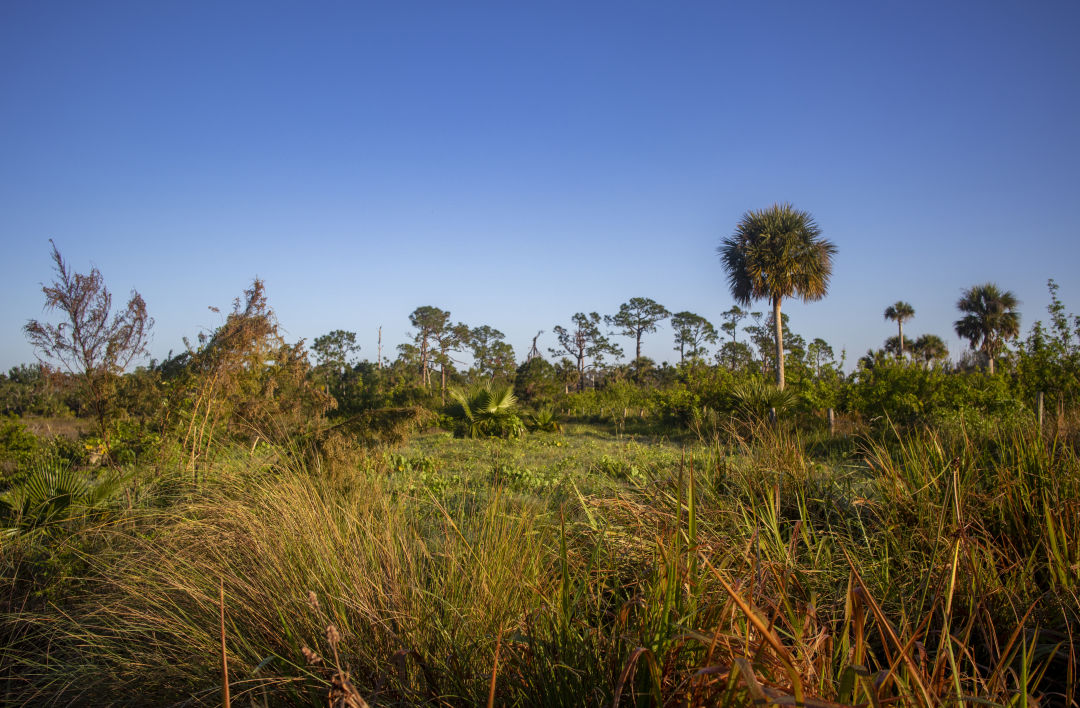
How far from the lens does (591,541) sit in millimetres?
Answer: 3316

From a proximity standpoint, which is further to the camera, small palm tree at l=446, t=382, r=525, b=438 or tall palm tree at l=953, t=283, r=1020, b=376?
tall palm tree at l=953, t=283, r=1020, b=376

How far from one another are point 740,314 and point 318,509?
4934cm

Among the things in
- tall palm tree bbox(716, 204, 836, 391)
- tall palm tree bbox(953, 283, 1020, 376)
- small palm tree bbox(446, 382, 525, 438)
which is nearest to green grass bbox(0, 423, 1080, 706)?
small palm tree bbox(446, 382, 525, 438)

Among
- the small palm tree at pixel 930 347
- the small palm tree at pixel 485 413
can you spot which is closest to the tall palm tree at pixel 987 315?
the small palm tree at pixel 930 347

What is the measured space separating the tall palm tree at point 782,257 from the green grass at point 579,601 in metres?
23.4

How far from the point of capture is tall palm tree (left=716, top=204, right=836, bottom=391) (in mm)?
26031

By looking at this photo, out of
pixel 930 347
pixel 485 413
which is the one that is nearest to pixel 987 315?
pixel 930 347

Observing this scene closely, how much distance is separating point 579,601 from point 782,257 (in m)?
26.2

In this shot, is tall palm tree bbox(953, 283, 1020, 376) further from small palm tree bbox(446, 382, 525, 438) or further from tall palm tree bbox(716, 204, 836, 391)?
small palm tree bbox(446, 382, 525, 438)

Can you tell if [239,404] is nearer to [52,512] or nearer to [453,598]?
[52,512]

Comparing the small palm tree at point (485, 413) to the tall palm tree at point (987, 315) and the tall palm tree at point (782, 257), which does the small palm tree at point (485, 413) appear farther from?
the tall palm tree at point (987, 315)

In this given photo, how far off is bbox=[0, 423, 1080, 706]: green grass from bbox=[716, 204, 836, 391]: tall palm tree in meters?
23.4

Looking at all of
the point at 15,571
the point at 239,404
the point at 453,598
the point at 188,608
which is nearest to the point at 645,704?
the point at 453,598

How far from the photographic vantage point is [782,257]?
25.9 m
